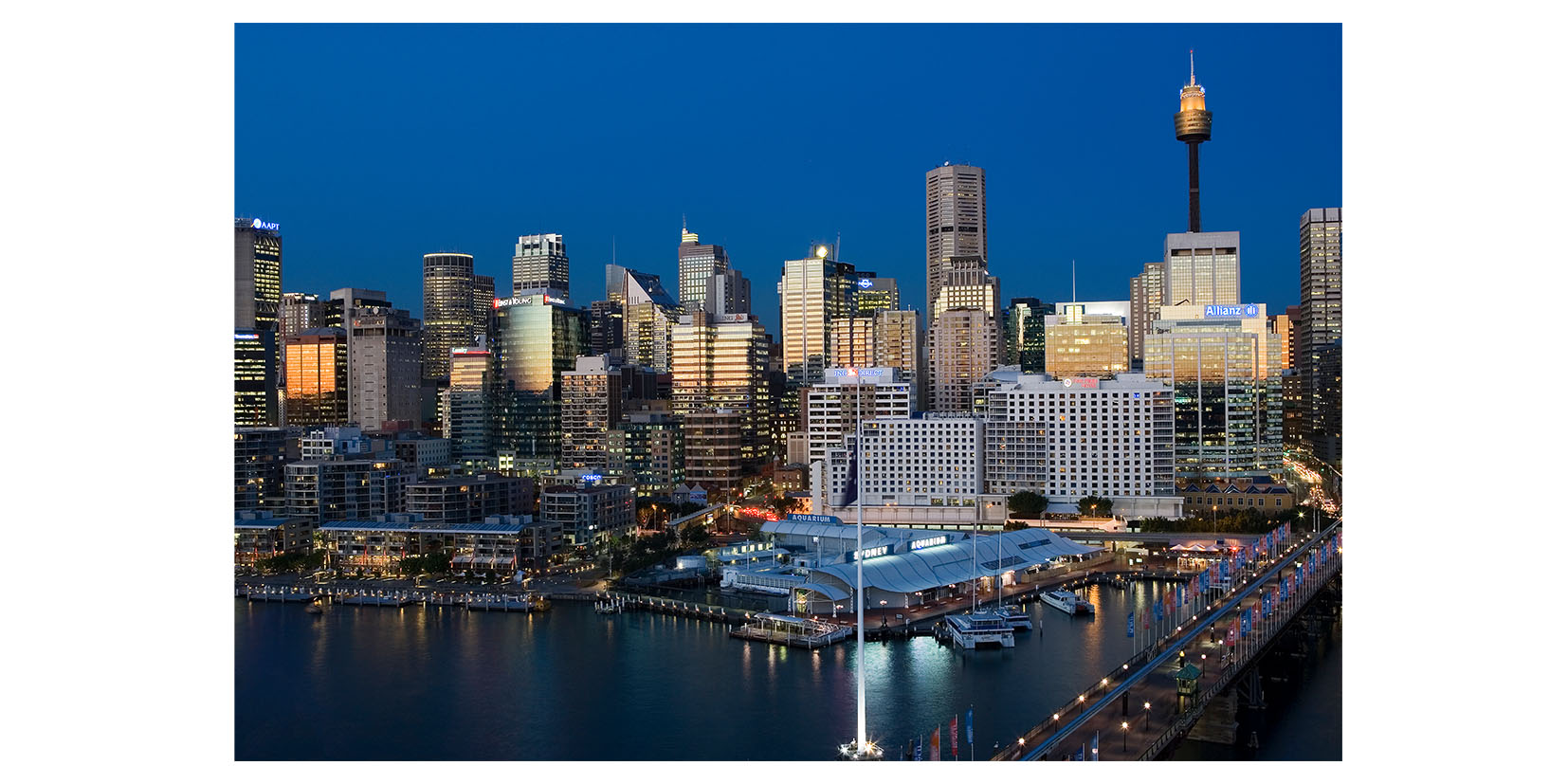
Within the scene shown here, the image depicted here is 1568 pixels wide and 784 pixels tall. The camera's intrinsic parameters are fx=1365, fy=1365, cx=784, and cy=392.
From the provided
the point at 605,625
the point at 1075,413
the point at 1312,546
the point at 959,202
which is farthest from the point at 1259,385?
the point at 959,202

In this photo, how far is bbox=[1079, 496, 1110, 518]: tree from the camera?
2675 centimetres

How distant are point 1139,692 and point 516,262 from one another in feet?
201

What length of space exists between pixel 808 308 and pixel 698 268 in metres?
13.0

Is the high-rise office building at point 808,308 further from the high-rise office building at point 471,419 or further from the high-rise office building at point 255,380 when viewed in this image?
the high-rise office building at point 255,380

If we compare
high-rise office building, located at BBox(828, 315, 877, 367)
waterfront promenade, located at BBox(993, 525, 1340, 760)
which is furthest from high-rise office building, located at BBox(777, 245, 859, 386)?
waterfront promenade, located at BBox(993, 525, 1340, 760)

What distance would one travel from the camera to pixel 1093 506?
26.8 meters

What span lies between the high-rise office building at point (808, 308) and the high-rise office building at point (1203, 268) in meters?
13.8

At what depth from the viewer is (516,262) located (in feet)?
230

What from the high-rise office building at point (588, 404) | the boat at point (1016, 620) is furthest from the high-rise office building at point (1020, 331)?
the boat at point (1016, 620)

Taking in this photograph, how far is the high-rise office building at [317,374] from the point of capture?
50125 millimetres

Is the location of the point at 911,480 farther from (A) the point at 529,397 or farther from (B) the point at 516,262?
(B) the point at 516,262

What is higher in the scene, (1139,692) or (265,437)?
(265,437)

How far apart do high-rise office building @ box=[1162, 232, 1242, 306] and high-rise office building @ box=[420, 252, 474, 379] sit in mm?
29423

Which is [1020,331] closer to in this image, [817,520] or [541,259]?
[541,259]
